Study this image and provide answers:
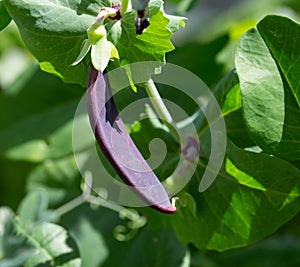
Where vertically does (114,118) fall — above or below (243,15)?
above

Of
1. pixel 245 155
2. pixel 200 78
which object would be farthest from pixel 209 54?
pixel 245 155

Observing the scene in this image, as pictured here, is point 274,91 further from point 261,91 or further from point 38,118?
point 38,118

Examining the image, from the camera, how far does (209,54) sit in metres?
0.85

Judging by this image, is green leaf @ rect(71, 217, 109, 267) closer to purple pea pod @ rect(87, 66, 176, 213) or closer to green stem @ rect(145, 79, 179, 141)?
green stem @ rect(145, 79, 179, 141)

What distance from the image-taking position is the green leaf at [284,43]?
19.2 inches

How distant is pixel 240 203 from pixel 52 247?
16 cm

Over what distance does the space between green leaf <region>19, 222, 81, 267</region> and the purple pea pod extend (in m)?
0.17

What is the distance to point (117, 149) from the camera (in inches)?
17.2

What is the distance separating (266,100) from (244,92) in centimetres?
2

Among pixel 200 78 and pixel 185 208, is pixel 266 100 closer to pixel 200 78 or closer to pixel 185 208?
pixel 185 208

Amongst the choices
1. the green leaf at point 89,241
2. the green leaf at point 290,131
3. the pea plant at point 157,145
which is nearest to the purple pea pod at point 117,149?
the pea plant at point 157,145

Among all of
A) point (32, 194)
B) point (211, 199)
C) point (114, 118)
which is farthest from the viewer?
point (32, 194)

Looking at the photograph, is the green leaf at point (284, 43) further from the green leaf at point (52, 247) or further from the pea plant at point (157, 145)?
the green leaf at point (52, 247)

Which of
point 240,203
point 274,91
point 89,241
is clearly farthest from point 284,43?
point 89,241
